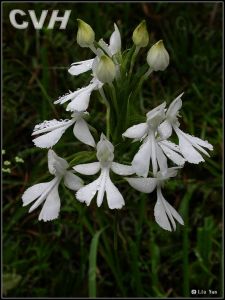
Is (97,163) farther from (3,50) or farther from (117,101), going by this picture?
(3,50)

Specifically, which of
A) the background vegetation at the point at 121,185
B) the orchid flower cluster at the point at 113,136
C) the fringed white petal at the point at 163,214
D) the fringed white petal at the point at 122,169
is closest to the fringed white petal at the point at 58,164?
the orchid flower cluster at the point at 113,136

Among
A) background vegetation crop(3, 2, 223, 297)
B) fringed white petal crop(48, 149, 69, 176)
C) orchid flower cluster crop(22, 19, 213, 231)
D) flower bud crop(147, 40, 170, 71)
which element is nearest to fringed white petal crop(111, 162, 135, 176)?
orchid flower cluster crop(22, 19, 213, 231)

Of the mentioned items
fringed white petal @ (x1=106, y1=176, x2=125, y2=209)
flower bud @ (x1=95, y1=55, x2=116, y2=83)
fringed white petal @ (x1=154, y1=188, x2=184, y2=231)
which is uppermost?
flower bud @ (x1=95, y1=55, x2=116, y2=83)

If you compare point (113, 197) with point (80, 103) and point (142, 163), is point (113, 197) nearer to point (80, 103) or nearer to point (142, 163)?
point (142, 163)

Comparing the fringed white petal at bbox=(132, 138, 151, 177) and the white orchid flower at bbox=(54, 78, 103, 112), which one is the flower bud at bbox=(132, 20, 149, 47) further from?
the fringed white petal at bbox=(132, 138, 151, 177)

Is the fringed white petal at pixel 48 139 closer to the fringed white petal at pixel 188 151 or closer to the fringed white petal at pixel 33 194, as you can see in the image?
the fringed white petal at pixel 33 194
